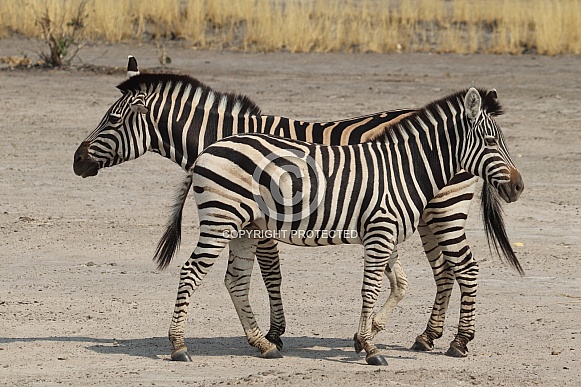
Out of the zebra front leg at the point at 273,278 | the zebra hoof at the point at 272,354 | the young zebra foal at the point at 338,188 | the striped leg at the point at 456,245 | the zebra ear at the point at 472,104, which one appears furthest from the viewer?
the zebra front leg at the point at 273,278

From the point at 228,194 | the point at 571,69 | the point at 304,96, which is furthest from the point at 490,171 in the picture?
the point at 571,69

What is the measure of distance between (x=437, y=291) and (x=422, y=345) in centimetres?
40

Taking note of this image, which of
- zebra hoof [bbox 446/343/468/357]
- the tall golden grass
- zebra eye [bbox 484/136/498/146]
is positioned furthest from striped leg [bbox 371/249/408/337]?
the tall golden grass

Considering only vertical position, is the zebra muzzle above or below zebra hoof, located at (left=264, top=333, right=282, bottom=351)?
above

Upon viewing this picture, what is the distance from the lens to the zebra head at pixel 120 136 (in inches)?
307

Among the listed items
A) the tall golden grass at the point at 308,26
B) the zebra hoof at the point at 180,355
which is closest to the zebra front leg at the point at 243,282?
the zebra hoof at the point at 180,355

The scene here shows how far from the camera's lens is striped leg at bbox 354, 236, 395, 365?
7.04m

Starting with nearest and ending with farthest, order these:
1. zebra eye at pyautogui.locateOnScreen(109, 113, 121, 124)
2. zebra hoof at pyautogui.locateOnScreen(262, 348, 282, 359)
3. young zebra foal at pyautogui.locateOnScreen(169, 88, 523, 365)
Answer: young zebra foal at pyautogui.locateOnScreen(169, 88, 523, 365), zebra hoof at pyautogui.locateOnScreen(262, 348, 282, 359), zebra eye at pyautogui.locateOnScreen(109, 113, 121, 124)

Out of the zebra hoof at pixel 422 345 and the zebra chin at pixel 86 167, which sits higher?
the zebra chin at pixel 86 167

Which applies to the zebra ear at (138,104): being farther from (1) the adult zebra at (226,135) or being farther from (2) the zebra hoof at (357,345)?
(2) the zebra hoof at (357,345)

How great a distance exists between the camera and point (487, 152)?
7.29 metres

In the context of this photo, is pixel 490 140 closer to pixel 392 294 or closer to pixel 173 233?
pixel 392 294

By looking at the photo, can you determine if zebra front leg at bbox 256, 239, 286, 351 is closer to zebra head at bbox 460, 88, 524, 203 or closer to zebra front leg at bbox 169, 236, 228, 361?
zebra front leg at bbox 169, 236, 228, 361

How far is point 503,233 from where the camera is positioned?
827 cm
